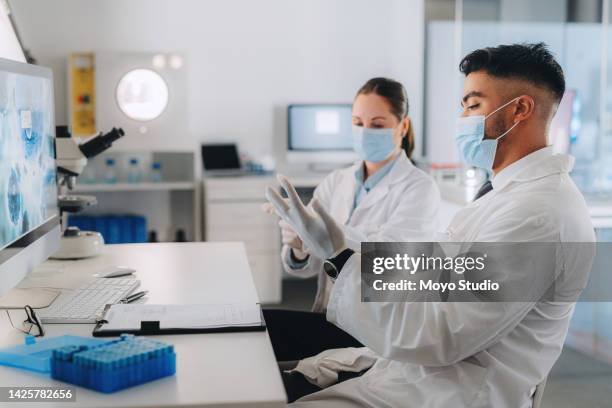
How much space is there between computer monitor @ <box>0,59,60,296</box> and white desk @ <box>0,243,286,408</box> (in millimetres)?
153

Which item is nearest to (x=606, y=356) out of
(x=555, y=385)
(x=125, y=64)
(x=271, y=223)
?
(x=555, y=385)

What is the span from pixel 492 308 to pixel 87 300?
0.89m

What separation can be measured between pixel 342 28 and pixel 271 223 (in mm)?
1531

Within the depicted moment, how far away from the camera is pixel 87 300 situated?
158 centimetres

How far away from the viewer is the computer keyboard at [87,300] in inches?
57.0

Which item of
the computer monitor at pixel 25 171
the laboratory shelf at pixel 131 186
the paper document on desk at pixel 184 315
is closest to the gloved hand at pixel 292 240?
the paper document on desk at pixel 184 315

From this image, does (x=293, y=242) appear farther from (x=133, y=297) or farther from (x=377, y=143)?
(x=377, y=143)

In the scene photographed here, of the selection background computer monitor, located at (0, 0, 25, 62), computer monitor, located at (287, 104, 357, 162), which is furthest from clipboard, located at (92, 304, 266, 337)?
computer monitor, located at (287, 104, 357, 162)

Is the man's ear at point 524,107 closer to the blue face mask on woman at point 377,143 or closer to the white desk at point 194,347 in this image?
the white desk at point 194,347

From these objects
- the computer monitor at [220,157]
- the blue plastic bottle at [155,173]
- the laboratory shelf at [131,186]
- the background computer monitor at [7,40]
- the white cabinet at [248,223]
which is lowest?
the white cabinet at [248,223]

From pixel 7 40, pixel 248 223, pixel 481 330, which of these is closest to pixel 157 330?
pixel 481 330

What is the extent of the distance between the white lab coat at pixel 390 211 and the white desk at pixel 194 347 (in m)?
0.28

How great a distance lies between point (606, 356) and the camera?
321cm

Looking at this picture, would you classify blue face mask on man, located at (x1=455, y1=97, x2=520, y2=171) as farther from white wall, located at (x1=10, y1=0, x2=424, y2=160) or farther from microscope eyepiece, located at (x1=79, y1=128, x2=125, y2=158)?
white wall, located at (x1=10, y1=0, x2=424, y2=160)
